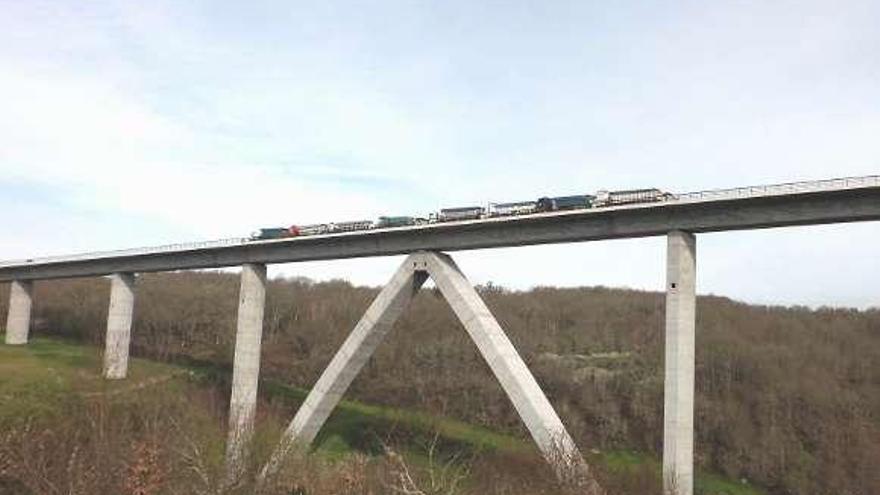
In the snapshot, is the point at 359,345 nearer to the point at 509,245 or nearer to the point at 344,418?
the point at 509,245

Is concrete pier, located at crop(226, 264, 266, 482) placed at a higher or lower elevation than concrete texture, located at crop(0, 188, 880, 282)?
lower

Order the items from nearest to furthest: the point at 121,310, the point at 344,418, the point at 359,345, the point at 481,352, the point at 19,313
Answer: the point at 481,352 < the point at 359,345 < the point at 344,418 < the point at 121,310 < the point at 19,313

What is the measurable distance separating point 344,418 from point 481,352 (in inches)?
1000

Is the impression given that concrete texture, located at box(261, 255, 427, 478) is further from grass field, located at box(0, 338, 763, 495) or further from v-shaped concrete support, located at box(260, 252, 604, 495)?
grass field, located at box(0, 338, 763, 495)

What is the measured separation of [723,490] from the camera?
59.9 m

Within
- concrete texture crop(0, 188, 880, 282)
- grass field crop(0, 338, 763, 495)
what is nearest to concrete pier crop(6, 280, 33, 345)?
grass field crop(0, 338, 763, 495)

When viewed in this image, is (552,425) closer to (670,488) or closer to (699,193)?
(670,488)

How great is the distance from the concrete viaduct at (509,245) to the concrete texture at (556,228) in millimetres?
59

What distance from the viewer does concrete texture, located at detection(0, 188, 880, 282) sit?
35594 millimetres

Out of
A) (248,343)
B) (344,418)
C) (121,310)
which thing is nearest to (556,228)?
(248,343)

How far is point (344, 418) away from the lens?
6650cm

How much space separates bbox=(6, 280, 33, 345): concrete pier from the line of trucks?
3988cm

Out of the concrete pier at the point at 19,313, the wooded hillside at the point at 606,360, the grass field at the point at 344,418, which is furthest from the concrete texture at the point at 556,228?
the wooded hillside at the point at 606,360

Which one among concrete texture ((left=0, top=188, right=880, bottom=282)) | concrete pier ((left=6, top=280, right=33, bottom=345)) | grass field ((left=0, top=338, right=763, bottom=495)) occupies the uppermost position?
concrete texture ((left=0, top=188, right=880, bottom=282))
